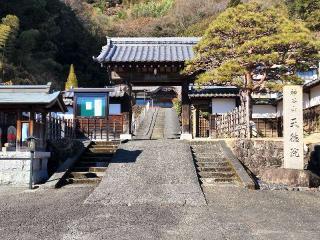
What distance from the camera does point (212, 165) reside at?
12.5 metres

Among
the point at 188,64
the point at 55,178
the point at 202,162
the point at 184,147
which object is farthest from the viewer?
the point at 188,64

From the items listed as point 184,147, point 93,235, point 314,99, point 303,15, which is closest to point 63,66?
point 303,15

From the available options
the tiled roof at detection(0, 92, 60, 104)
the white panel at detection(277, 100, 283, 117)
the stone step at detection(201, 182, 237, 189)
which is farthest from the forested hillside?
the stone step at detection(201, 182, 237, 189)

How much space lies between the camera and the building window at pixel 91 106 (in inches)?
659

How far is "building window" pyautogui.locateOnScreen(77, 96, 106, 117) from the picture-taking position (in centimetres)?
1675

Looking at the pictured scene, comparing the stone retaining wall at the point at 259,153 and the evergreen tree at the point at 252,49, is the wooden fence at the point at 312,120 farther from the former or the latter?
the stone retaining wall at the point at 259,153

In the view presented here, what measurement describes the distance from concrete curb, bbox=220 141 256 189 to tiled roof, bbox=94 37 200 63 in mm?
4914

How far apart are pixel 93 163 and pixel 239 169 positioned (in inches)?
191

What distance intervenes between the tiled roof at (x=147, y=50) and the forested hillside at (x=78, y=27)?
1339cm

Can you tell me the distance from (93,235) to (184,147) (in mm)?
8688

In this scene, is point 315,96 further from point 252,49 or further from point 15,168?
point 15,168

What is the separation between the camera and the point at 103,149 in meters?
14.8

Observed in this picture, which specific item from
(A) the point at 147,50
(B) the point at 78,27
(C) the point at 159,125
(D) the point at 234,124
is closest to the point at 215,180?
(D) the point at 234,124

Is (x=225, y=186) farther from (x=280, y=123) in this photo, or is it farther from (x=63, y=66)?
(x=63, y=66)
